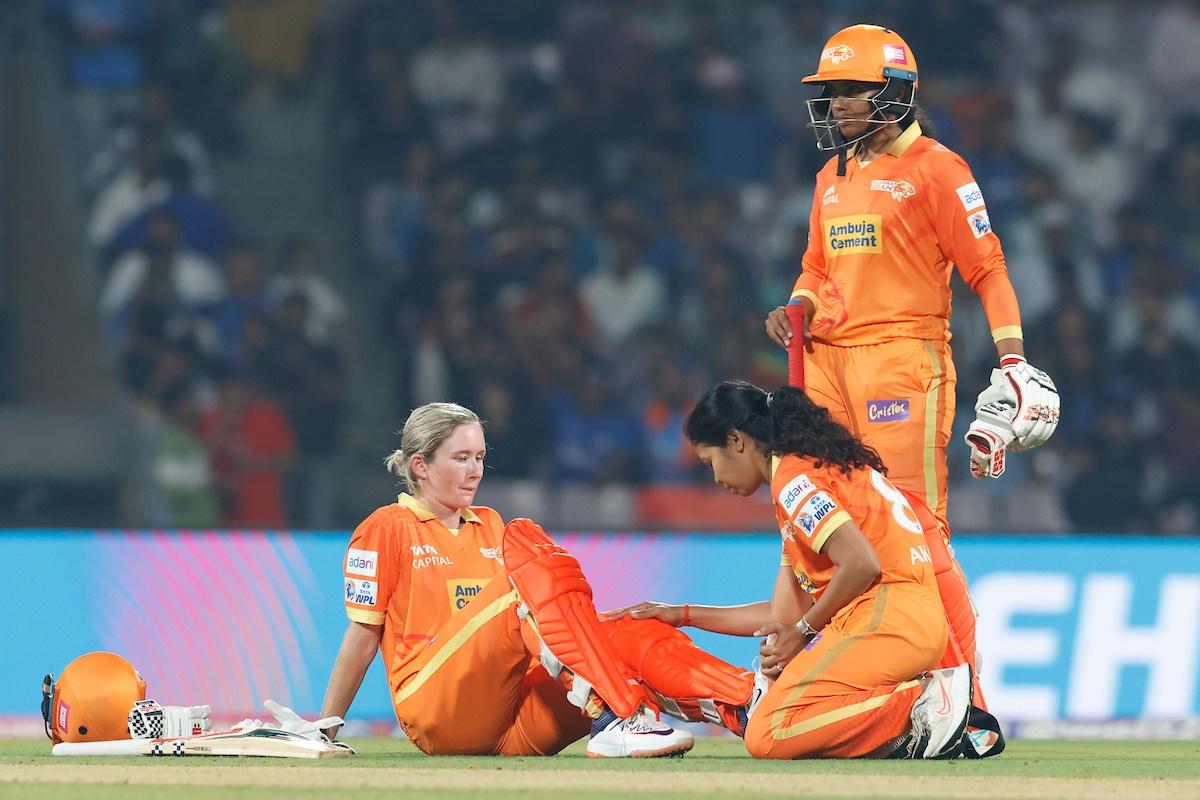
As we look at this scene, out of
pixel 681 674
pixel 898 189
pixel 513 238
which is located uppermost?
pixel 898 189

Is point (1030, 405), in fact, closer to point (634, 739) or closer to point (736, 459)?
point (736, 459)

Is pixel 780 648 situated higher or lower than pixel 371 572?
Answer: lower

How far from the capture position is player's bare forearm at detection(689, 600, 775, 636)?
16.6 feet

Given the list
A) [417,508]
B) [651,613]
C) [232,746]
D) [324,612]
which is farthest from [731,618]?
[324,612]

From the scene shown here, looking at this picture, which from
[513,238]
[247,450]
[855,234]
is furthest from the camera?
[513,238]

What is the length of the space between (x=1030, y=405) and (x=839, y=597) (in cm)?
81

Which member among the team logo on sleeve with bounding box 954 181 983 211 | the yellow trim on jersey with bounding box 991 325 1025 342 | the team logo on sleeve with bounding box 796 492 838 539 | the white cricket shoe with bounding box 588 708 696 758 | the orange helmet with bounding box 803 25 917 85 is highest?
the orange helmet with bounding box 803 25 917 85

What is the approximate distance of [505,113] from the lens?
11.1 meters

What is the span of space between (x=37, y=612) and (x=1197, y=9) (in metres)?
8.00

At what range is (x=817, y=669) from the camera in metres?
4.65

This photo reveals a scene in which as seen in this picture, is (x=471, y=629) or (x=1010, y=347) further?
(x=1010, y=347)

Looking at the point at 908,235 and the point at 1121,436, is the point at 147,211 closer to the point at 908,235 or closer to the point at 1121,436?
the point at 1121,436

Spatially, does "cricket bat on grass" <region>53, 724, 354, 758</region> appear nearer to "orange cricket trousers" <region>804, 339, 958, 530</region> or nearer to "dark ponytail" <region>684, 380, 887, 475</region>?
"dark ponytail" <region>684, 380, 887, 475</region>

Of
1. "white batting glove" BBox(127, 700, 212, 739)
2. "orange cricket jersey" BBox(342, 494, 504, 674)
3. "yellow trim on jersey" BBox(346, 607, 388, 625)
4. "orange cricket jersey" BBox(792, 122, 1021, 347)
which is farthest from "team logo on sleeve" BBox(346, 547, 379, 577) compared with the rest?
"orange cricket jersey" BBox(792, 122, 1021, 347)
